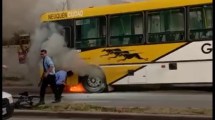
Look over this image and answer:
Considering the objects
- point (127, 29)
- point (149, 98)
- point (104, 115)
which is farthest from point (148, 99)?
point (104, 115)

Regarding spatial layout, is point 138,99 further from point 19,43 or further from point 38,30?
point 19,43

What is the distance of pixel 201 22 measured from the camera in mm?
12734

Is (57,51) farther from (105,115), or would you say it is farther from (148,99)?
(105,115)

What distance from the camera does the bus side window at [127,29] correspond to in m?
13.7

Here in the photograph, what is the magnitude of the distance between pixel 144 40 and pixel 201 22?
157 centimetres

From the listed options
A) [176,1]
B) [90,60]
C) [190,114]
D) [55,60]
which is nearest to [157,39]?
[176,1]

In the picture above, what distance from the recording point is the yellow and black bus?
1280 centimetres

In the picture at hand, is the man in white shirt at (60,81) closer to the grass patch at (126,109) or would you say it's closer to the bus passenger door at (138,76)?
the grass patch at (126,109)

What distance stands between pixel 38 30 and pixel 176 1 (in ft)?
13.6

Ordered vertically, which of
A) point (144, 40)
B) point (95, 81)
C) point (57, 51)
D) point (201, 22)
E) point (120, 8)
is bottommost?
point (95, 81)

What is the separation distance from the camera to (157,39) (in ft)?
44.1

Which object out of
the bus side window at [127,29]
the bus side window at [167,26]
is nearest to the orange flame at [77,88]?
the bus side window at [127,29]

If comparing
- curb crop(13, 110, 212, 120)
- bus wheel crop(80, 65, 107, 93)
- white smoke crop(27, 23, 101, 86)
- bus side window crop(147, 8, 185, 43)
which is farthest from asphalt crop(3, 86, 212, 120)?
bus side window crop(147, 8, 185, 43)

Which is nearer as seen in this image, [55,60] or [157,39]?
[157,39]
